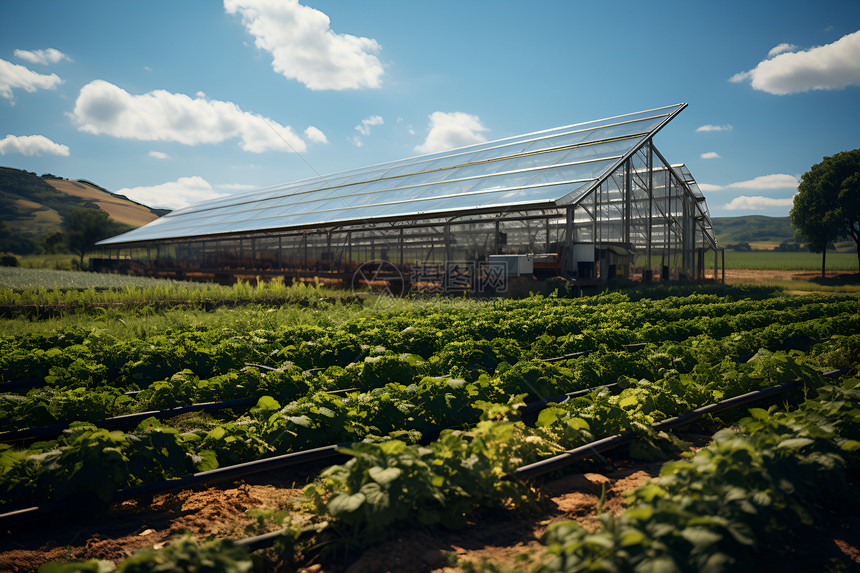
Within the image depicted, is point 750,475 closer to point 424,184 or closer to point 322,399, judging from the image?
point 322,399

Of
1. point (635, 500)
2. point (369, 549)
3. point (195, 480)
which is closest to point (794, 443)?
point (635, 500)

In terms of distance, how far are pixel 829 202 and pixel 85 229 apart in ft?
279

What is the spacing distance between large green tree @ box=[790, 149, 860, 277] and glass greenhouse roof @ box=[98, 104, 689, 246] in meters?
26.3

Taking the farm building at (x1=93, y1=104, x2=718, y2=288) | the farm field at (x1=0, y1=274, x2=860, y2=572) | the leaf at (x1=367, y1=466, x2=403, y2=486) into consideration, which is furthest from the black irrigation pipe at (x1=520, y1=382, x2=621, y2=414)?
the farm building at (x1=93, y1=104, x2=718, y2=288)

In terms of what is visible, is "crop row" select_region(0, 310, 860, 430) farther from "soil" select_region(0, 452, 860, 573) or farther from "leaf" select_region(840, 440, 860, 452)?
"leaf" select_region(840, 440, 860, 452)

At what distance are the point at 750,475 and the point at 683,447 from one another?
1.68m

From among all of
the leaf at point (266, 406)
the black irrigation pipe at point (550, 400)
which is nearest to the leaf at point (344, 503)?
the leaf at point (266, 406)

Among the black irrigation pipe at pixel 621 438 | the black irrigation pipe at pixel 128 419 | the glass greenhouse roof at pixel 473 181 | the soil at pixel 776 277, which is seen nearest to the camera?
the black irrigation pipe at pixel 621 438

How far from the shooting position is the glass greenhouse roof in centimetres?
1698

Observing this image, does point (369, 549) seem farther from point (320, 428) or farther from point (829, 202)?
point (829, 202)

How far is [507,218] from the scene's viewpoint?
61.5 feet

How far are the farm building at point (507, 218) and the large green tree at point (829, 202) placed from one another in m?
18.7

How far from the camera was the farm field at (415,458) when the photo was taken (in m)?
2.39

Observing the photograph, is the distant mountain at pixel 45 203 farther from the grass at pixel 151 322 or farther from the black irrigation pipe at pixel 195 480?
the black irrigation pipe at pixel 195 480
